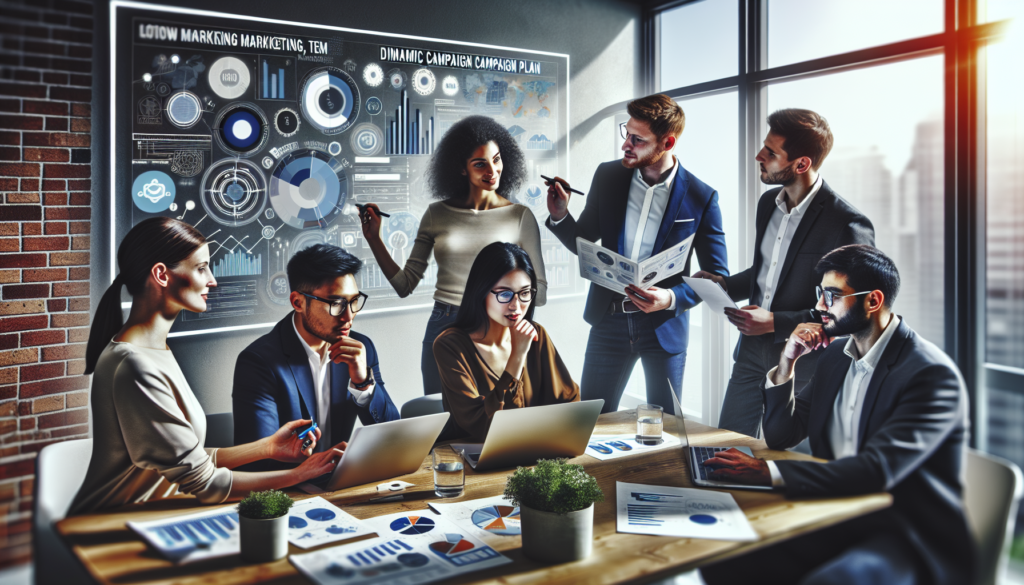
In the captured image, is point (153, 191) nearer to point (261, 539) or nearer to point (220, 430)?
point (220, 430)

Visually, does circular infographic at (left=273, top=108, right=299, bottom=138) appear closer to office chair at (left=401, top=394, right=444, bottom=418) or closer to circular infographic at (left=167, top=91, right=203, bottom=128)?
circular infographic at (left=167, top=91, right=203, bottom=128)

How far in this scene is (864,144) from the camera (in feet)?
10.8

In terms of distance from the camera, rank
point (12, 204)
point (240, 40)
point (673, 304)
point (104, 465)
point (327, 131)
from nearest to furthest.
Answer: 1. point (104, 465)
2. point (12, 204)
3. point (240, 40)
4. point (327, 131)
5. point (673, 304)

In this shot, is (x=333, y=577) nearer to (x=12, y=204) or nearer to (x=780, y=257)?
(x=12, y=204)

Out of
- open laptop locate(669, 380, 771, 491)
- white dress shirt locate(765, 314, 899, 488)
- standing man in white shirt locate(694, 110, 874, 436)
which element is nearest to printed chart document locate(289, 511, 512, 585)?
open laptop locate(669, 380, 771, 491)

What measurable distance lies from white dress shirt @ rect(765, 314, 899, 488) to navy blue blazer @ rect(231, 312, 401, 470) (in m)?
1.66

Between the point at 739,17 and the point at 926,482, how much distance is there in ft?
8.56

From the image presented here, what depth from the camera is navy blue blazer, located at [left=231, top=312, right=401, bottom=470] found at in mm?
2590

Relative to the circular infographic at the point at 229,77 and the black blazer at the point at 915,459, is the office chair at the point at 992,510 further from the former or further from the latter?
the circular infographic at the point at 229,77

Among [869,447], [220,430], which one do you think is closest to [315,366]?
[220,430]

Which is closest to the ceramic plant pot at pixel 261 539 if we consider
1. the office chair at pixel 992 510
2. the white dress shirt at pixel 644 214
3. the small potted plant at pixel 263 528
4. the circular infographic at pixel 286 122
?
the small potted plant at pixel 263 528

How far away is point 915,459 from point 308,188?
2.52 metres

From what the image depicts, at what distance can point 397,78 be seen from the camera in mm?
3391

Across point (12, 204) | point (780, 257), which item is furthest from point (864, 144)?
point (12, 204)
